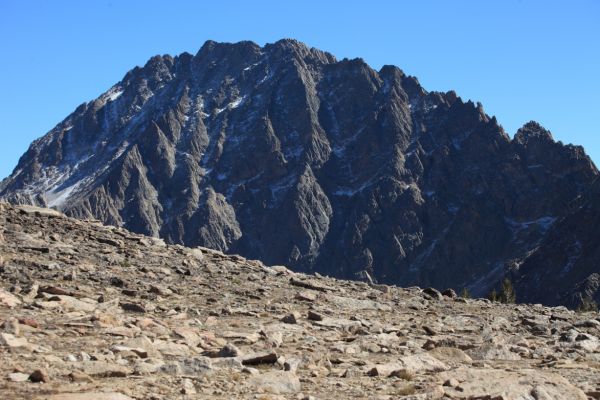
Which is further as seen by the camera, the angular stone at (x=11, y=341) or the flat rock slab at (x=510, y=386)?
the angular stone at (x=11, y=341)

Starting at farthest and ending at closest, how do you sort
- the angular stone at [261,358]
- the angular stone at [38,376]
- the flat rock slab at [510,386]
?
1. the angular stone at [261,358]
2. the flat rock slab at [510,386]
3. the angular stone at [38,376]

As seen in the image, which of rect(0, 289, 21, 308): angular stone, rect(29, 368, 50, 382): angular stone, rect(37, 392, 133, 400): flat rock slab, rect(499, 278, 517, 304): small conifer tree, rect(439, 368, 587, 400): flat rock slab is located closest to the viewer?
rect(37, 392, 133, 400): flat rock slab

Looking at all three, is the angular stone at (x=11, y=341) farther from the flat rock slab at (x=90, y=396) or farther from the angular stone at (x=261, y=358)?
the angular stone at (x=261, y=358)

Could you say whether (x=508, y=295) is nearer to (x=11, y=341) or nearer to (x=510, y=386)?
(x=510, y=386)

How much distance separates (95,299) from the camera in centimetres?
1634

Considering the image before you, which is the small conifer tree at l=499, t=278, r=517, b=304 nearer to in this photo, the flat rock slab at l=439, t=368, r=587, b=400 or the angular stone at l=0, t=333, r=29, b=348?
the flat rock slab at l=439, t=368, r=587, b=400

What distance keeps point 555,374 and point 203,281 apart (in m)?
11.5

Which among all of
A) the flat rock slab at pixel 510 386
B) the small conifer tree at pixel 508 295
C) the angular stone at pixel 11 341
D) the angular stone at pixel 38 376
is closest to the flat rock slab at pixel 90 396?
the angular stone at pixel 38 376

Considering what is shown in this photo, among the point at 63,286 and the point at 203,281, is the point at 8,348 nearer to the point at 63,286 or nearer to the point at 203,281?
the point at 63,286

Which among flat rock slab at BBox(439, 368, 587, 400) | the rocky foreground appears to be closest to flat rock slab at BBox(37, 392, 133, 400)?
the rocky foreground

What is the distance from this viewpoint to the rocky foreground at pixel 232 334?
10.1 m

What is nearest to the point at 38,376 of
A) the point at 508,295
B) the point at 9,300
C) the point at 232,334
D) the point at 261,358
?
the point at 261,358

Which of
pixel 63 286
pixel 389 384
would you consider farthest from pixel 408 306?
pixel 389 384

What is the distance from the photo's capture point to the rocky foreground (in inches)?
397
